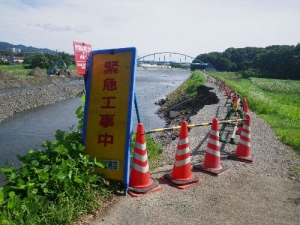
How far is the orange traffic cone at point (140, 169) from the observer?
4.08m

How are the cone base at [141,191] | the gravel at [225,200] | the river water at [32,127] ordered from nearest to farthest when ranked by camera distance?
the gravel at [225,200] → the cone base at [141,191] → the river water at [32,127]

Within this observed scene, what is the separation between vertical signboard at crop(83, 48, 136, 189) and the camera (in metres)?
3.99

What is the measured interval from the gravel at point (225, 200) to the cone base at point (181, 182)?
0.07 meters

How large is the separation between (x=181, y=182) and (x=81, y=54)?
266cm

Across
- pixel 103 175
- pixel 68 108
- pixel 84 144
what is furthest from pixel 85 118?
pixel 68 108

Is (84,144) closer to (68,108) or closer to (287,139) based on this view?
(287,139)

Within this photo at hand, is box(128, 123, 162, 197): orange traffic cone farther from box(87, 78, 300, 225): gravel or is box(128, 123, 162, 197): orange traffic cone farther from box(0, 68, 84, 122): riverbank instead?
box(0, 68, 84, 122): riverbank

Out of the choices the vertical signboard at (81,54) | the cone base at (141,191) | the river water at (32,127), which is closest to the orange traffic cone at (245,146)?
the cone base at (141,191)

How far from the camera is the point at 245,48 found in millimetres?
125562

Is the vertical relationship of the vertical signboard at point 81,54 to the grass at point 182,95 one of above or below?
above

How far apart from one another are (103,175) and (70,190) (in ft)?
2.38

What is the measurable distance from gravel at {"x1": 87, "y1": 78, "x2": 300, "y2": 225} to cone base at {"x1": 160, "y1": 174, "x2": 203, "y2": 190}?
0.24 ft

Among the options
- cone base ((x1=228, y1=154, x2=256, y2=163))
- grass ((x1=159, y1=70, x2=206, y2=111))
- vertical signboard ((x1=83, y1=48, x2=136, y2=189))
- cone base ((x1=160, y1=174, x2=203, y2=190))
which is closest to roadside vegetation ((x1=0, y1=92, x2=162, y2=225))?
A: vertical signboard ((x1=83, y1=48, x2=136, y2=189))

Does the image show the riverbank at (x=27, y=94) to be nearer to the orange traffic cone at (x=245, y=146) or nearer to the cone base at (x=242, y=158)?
the cone base at (x=242, y=158)
